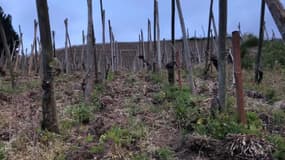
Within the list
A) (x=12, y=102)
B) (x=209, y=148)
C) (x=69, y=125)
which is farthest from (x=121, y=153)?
(x=12, y=102)

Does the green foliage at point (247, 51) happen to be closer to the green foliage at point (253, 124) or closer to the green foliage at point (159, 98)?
the green foliage at point (159, 98)

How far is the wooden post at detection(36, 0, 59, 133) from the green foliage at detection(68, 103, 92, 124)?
2.10 feet

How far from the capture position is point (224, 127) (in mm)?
5887

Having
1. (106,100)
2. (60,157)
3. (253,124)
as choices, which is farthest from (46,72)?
(253,124)

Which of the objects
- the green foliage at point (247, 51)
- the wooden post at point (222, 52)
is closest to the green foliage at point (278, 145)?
the wooden post at point (222, 52)

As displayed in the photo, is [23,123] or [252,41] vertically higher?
[252,41]

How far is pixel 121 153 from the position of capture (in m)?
5.58

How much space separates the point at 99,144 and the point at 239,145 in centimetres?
163

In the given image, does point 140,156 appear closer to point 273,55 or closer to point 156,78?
point 156,78

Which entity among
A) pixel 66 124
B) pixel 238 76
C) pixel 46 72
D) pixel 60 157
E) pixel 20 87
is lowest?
pixel 60 157

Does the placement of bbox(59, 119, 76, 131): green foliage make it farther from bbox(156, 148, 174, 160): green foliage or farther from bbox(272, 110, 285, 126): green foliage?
bbox(272, 110, 285, 126): green foliage

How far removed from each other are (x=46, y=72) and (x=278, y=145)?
305 cm

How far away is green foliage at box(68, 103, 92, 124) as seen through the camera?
23.0 ft

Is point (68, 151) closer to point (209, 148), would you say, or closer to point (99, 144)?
point (99, 144)
